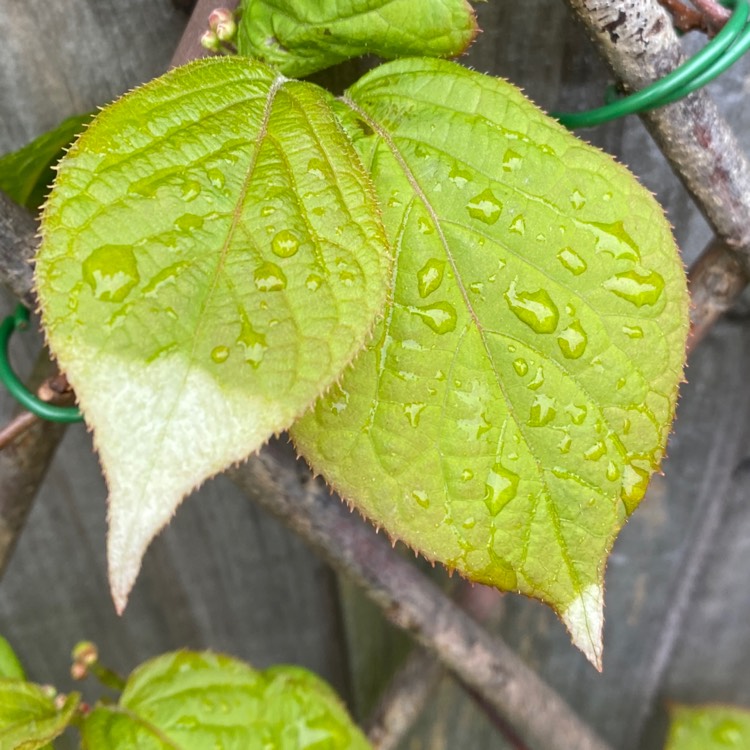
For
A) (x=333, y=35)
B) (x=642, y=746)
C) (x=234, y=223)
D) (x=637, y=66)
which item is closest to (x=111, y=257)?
(x=234, y=223)

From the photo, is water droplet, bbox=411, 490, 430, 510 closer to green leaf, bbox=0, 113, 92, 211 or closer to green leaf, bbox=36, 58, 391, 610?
green leaf, bbox=36, 58, 391, 610

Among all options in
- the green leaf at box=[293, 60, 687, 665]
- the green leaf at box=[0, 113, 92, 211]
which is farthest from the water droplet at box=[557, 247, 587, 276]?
the green leaf at box=[0, 113, 92, 211]

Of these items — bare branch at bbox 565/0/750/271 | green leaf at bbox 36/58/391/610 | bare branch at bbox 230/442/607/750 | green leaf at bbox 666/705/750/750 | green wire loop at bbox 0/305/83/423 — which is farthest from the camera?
green leaf at bbox 666/705/750/750

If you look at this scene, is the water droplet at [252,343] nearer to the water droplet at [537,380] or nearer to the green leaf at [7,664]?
the water droplet at [537,380]

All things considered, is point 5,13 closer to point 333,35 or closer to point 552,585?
point 333,35

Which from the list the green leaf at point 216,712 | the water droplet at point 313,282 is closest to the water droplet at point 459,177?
the water droplet at point 313,282

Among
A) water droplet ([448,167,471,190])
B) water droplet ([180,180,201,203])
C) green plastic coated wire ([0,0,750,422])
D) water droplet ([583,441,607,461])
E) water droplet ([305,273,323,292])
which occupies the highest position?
green plastic coated wire ([0,0,750,422])

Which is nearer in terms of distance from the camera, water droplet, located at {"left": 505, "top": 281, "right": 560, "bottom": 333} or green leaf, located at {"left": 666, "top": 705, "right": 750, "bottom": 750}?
water droplet, located at {"left": 505, "top": 281, "right": 560, "bottom": 333}
